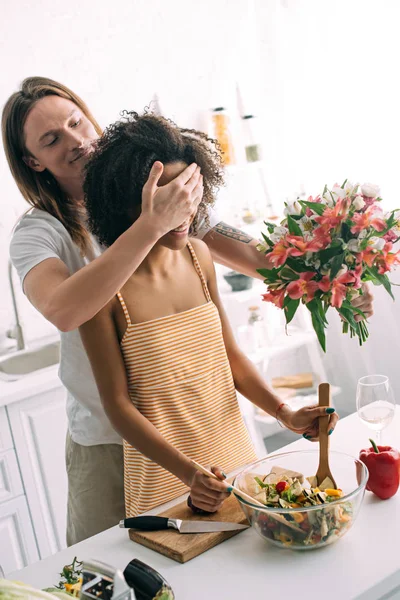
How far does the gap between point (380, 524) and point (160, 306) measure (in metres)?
0.63

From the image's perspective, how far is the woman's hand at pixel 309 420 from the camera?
4.34ft

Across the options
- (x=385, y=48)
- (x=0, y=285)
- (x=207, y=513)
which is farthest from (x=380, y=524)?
(x=385, y=48)

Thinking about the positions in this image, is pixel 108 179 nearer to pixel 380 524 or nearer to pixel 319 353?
pixel 380 524

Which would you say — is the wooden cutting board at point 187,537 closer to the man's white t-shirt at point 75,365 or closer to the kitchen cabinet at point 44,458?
the man's white t-shirt at point 75,365

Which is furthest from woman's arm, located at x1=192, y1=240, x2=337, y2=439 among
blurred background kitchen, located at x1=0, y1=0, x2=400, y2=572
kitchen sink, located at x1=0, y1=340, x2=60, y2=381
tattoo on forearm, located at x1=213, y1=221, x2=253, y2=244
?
kitchen sink, located at x1=0, y1=340, x2=60, y2=381

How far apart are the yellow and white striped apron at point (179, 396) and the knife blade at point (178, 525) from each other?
18 centimetres

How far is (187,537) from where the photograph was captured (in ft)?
4.03

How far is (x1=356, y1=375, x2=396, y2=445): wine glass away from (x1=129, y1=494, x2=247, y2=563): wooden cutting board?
12.2 inches

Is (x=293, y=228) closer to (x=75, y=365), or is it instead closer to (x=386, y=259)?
(x=386, y=259)

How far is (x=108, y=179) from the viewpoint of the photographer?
1460mm

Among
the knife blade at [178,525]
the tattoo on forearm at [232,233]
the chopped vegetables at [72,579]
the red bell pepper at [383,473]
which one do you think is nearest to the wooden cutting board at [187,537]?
the knife blade at [178,525]

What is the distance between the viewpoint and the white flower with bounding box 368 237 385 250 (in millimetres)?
1227

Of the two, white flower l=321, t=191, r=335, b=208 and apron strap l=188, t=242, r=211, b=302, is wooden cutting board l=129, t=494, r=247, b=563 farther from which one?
white flower l=321, t=191, r=335, b=208

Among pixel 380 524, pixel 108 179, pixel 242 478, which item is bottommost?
pixel 380 524
